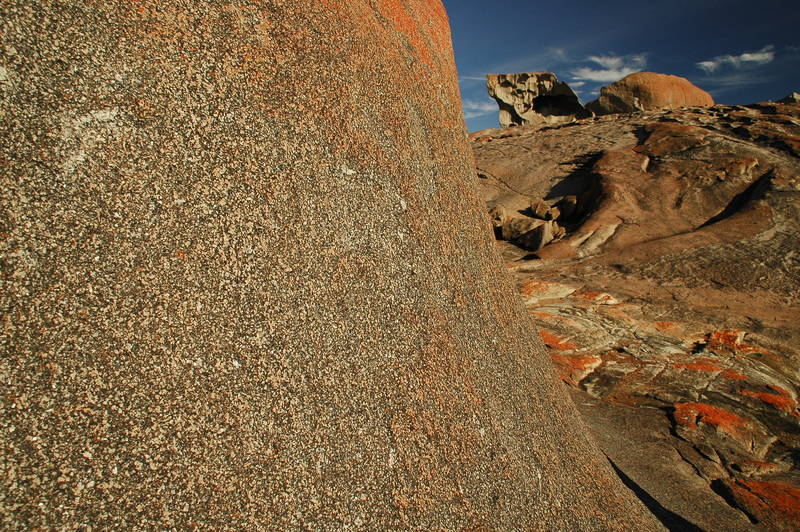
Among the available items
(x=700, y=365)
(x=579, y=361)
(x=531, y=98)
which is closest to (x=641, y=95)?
(x=531, y=98)

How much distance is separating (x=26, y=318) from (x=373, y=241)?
0.82 metres

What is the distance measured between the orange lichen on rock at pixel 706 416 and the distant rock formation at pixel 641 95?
17094 mm

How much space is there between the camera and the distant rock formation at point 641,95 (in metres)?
18.9

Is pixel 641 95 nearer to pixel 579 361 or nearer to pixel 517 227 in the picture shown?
pixel 517 227

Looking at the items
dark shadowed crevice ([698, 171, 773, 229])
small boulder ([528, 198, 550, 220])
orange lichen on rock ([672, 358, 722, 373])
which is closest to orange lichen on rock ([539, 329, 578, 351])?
orange lichen on rock ([672, 358, 722, 373])

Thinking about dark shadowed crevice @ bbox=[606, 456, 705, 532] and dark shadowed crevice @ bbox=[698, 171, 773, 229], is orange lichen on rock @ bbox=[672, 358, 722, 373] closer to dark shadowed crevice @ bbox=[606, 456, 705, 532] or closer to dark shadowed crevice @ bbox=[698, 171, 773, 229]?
dark shadowed crevice @ bbox=[606, 456, 705, 532]

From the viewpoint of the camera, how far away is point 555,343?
17.2 ft

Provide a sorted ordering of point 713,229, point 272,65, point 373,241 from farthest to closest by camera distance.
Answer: point 713,229, point 373,241, point 272,65

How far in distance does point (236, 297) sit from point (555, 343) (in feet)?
15.4

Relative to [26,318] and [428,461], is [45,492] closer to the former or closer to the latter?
[26,318]

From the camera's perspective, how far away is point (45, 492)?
0.80 metres

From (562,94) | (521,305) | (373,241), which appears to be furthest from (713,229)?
(562,94)

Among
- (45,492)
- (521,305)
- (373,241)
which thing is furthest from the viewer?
(521,305)

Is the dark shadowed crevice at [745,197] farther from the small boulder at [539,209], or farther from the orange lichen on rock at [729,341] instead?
the orange lichen on rock at [729,341]
